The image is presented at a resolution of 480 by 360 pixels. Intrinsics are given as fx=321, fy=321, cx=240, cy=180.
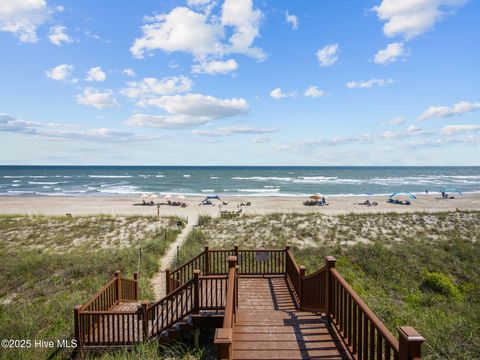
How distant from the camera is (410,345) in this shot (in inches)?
115

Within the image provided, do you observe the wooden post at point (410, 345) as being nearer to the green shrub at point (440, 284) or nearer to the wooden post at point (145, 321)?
the wooden post at point (145, 321)

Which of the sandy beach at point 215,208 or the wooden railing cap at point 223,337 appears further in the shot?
the sandy beach at point 215,208

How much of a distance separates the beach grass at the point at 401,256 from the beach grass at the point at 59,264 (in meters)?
2.84

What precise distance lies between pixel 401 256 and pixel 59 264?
1416 cm

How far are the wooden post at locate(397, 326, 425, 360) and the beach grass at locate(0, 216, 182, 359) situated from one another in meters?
6.13

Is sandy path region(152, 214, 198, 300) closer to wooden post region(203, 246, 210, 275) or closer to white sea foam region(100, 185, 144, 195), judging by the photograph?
wooden post region(203, 246, 210, 275)

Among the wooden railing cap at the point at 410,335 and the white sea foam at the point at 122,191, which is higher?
the wooden railing cap at the point at 410,335

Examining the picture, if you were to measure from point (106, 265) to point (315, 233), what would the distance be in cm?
1208

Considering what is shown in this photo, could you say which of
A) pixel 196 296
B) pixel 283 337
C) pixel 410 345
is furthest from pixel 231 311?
pixel 196 296

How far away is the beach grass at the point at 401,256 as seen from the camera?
7.40 meters

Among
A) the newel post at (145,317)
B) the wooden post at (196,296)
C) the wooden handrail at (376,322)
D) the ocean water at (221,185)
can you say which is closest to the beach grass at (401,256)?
the wooden handrail at (376,322)

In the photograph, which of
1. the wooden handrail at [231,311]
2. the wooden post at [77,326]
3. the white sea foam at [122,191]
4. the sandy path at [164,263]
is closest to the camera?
the wooden handrail at [231,311]

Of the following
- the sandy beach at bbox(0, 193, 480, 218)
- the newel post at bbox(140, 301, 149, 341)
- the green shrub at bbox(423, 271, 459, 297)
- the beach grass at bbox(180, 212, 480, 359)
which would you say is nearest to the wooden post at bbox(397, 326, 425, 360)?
the beach grass at bbox(180, 212, 480, 359)

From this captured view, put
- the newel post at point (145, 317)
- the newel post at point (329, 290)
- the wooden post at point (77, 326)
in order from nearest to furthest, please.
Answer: the newel post at point (329, 290)
the wooden post at point (77, 326)
the newel post at point (145, 317)
